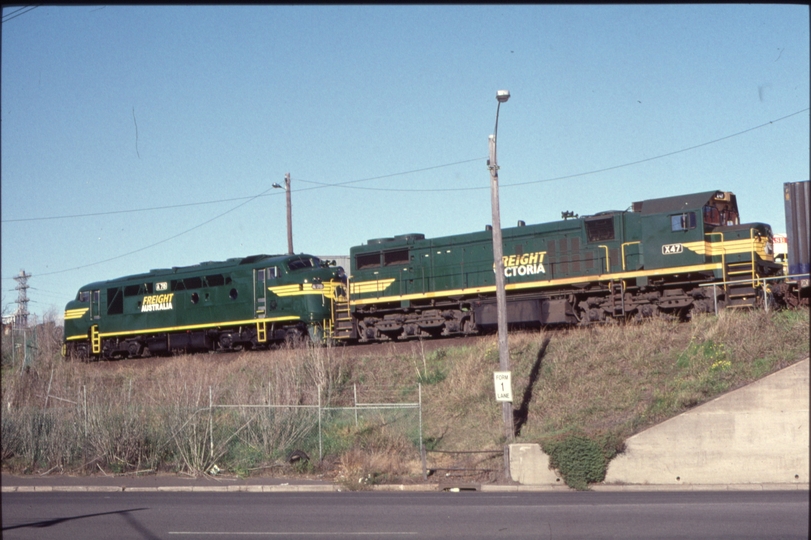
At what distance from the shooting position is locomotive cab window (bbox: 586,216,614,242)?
24.9m

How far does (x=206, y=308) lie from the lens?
31766 millimetres

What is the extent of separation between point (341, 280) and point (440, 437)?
10573mm

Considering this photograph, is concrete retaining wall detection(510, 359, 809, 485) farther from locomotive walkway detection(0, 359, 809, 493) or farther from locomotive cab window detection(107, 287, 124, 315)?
locomotive cab window detection(107, 287, 124, 315)

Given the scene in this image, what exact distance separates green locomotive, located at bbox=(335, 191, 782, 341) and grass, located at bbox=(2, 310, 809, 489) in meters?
1.25

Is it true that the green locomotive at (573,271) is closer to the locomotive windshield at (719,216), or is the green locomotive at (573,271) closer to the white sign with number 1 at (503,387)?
the locomotive windshield at (719,216)

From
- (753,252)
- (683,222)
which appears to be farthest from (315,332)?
(753,252)

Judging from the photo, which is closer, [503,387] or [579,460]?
[579,460]

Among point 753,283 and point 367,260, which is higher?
point 367,260

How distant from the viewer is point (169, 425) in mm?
21469

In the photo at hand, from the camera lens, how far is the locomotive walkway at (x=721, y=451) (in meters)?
17.0

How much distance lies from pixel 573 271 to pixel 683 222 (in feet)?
12.0

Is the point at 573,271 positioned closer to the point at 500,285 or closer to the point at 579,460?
the point at 500,285

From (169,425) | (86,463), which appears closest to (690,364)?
(169,425)

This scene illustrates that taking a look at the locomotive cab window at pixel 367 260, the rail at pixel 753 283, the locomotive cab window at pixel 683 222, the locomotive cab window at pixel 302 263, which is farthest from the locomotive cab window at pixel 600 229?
the locomotive cab window at pixel 302 263
